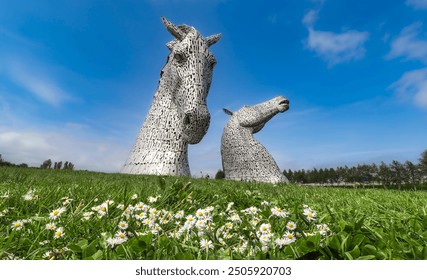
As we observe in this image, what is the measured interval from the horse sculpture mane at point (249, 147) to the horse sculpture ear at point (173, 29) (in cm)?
602

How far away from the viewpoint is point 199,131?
8.98 m

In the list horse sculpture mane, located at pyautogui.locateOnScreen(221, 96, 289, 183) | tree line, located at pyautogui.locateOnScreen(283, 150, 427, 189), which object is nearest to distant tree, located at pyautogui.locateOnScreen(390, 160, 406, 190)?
tree line, located at pyautogui.locateOnScreen(283, 150, 427, 189)

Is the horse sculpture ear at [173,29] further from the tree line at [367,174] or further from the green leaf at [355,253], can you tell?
the tree line at [367,174]

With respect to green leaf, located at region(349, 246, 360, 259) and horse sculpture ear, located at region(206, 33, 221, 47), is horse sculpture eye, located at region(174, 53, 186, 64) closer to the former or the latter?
horse sculpture ear, located at region(206, 33, 221, 47)

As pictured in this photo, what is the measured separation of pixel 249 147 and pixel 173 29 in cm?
652

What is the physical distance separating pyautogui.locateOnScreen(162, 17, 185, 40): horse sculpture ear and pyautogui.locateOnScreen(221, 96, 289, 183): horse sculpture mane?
19.8 ft

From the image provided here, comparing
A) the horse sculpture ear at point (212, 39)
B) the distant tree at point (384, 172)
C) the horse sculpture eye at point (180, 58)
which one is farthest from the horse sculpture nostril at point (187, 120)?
the distant tree at point (384, 172)

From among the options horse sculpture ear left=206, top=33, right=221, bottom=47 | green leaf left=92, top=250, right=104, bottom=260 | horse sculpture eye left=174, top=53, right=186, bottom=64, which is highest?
horse sculpture ear left=206, top=33, right=221, bottom=47

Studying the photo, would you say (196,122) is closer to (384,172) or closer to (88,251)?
(88,251)

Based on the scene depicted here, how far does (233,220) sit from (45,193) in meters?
2.17

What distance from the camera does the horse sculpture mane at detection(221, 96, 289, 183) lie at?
13648 mm

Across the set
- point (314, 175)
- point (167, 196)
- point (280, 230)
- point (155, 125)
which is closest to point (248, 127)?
point (155, 125)

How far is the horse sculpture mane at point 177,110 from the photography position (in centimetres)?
866

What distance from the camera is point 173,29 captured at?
30.6ft
